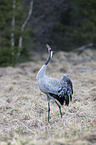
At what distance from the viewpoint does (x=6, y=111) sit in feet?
15.7

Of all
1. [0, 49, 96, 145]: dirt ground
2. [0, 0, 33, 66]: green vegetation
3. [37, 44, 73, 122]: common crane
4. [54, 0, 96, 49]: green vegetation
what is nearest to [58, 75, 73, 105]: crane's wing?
[37, 44, 73, 122]: common crane

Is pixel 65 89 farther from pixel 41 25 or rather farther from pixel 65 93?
pixel 41 25

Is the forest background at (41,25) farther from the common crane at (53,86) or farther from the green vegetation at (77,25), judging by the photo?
the common crane at (53,86)

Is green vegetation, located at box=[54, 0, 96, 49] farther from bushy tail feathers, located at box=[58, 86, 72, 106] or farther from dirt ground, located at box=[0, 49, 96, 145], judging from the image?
bushy tail feathers, located at box=[58, 86, 72, 106]

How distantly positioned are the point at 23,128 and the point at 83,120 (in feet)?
3.95

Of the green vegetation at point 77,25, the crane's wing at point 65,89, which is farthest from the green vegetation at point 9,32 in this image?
the crane's wing at point 65,89

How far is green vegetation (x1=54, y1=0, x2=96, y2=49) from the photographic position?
1644 centimetres

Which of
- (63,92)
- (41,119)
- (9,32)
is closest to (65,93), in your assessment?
(63,92)

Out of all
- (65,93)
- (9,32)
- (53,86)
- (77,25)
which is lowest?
(65,93)

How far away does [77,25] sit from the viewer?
18.2 meters

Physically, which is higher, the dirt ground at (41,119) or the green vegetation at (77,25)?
the green vegetation at (77,25)

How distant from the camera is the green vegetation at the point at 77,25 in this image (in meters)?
16.4

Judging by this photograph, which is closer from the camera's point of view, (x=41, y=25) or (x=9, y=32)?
(x=9, y=32)

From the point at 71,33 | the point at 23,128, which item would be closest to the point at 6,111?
the point at 23,128
